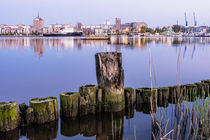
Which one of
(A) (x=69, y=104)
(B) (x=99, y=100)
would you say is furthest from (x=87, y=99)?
(A) (x=69, y=104)

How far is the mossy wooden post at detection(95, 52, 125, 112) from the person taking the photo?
8.37m

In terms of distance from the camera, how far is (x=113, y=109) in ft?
28.5

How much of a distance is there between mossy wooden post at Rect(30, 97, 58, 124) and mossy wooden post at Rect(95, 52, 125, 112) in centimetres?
192

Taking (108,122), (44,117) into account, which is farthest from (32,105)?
(108,122)

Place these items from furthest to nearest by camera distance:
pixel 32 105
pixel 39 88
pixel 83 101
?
pixel 39 88, pixel 83 101, pixel 32 105

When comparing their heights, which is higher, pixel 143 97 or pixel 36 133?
pixel 143 97

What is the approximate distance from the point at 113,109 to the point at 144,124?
120cm

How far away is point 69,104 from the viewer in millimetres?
7930

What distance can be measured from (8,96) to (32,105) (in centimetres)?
626

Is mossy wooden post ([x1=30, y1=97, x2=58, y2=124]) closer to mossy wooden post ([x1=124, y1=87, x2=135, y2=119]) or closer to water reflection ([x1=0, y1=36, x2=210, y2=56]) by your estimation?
mossy wooden post ([x1=124, y1=87, x2=135, y2=119])

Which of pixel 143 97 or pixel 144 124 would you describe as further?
pixel 143 97

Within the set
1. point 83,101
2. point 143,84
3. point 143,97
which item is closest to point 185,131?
point 143,97

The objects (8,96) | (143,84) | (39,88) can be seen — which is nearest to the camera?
(8,96)

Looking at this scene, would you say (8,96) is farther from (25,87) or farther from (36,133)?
(36,133)
